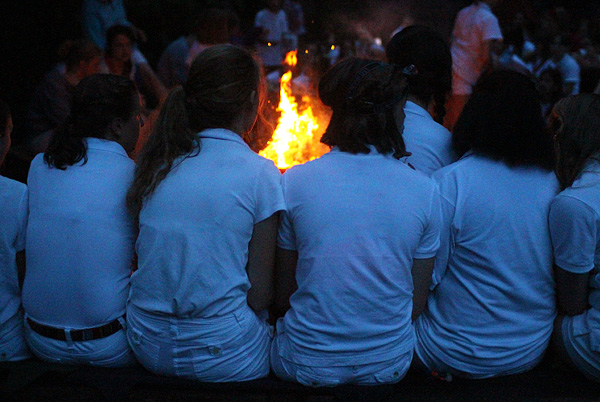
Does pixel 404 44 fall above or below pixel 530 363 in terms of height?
above

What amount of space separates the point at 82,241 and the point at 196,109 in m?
0.78

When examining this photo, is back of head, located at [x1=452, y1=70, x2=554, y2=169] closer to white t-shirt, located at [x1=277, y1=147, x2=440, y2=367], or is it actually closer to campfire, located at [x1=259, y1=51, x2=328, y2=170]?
white t-shirt, located at [x1=277, y1=147, x2=440, y2=367]

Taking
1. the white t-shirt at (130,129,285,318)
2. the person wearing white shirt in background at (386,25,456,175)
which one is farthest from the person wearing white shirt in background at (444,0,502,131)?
the white t-shirt at (130,129,285,318)

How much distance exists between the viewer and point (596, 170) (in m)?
2.73

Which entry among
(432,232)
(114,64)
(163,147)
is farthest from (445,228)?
(114,64)

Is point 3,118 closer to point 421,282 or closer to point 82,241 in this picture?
point 82,241

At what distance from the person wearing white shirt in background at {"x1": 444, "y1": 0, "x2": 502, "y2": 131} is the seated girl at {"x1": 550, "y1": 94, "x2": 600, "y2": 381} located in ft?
14.6

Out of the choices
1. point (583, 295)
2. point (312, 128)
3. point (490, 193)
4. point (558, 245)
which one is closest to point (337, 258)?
point (490, 193)

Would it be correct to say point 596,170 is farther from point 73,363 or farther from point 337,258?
point 73,363

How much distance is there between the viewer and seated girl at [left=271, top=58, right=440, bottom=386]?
240cm

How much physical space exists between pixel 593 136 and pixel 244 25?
1166 cm

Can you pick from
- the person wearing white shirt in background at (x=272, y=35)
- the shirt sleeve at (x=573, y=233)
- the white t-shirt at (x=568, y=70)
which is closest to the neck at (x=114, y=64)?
the person wearing white shirt in background at (x=272, y=35)

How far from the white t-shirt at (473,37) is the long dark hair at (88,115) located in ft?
18.5

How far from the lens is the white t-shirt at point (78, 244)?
258 cm
